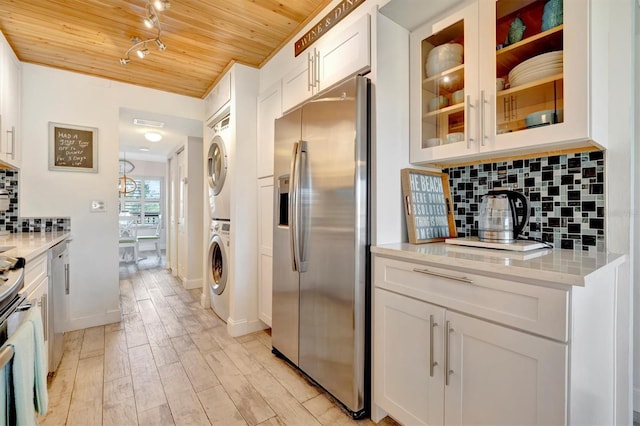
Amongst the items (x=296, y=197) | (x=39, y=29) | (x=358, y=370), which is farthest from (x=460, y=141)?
(x=39, y=29)

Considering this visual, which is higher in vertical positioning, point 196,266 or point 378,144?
point 378,144

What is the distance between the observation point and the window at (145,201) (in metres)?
7.57

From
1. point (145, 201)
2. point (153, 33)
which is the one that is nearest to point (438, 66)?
point (153, 33)

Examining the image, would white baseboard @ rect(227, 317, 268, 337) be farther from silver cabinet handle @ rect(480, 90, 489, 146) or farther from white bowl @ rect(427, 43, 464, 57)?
white bowl @ rect(427, 43, 464, 57)

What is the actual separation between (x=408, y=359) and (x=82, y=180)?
329 cm

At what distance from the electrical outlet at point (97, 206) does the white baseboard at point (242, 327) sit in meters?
1.69

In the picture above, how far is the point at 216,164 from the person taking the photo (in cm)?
321

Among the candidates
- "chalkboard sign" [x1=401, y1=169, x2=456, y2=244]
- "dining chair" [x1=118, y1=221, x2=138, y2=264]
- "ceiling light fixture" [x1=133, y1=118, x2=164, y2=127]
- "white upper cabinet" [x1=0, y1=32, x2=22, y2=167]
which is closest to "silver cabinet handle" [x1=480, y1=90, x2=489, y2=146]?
"chalkboard sign" [x1=401, y1=169, x2=456, y2=244]

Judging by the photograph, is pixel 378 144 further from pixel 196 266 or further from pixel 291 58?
pixel 196 266

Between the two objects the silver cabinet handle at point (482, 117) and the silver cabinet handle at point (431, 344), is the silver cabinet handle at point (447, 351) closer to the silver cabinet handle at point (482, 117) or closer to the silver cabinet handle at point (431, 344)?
the silver cabinet handle at point (431, 344)

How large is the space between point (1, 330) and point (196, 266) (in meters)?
3.60

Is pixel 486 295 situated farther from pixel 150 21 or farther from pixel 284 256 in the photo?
pixel 150 21

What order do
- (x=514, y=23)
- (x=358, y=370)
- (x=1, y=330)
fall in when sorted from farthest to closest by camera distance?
(x=358, y=370), (x=514, y=23), (x=1, y=330)

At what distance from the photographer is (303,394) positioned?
6.08 ft
